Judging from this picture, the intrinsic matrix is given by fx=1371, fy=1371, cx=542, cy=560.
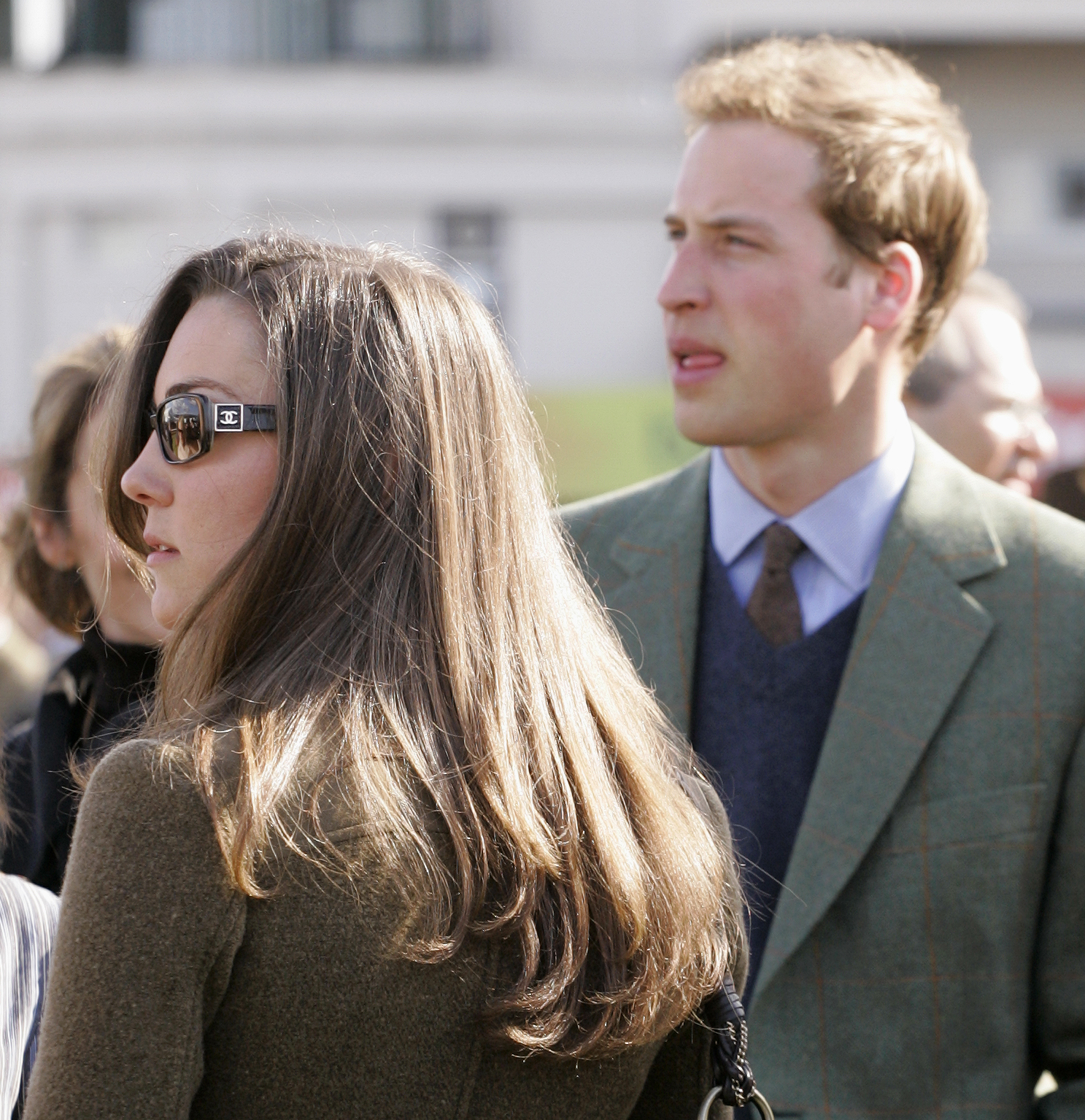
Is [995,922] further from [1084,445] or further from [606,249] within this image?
[606,249]

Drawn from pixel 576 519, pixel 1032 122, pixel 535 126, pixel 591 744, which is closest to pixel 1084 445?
pixel 1032 122

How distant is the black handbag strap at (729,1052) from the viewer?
1.43m

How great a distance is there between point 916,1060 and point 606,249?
41.1ft

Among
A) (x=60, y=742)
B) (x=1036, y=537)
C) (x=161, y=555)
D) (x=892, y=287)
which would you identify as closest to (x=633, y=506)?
(x=892, y=287)

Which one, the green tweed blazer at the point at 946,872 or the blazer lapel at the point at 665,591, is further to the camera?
the blazer lapel at the point at 665,591

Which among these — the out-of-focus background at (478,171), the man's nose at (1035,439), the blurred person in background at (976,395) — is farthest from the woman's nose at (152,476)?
the out-of-focus background at (478,171)

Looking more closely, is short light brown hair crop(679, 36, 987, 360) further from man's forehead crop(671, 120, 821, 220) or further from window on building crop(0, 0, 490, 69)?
window on building crop(0, 0, 490, 69)

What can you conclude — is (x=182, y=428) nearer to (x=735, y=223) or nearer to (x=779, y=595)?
(x=779, y=595)

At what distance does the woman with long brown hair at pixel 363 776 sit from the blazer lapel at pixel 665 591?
0.78 meters

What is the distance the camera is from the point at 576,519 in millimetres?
2697

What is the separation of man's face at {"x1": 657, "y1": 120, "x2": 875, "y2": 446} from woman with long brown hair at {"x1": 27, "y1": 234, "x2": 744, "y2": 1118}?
0.94 meters

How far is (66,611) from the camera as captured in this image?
283 centimetres

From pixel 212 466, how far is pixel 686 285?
134cm

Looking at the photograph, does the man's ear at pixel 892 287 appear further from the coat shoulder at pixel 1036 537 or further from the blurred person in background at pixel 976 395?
the blurred person in background at pixel 976 395
